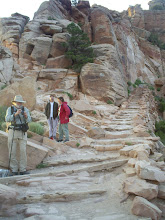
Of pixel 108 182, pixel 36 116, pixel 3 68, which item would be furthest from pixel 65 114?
pixel 3 68

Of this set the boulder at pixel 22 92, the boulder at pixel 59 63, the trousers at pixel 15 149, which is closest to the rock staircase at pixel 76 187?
the trousers at pixel 15 149

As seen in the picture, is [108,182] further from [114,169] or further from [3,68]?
[3,68]

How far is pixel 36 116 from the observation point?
372 inches

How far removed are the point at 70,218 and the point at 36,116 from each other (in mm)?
6864

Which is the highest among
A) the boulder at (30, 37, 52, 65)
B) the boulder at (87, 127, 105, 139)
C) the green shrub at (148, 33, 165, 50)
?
the green shrub at (148, 33, 165, 50)

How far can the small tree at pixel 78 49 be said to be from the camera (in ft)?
56.2

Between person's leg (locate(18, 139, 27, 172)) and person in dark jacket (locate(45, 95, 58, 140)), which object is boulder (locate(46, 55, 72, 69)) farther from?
person's leg (locate(18, 139, 27, 172))

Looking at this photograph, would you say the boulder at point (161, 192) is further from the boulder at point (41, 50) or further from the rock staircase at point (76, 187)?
the boulder at point (41, 50)

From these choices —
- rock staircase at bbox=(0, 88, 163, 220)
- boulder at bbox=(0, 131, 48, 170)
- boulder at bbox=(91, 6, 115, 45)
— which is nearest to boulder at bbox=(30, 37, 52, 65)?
boulder at bbox=(91, 6, 115, 45)

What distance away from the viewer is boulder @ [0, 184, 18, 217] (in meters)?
3.12

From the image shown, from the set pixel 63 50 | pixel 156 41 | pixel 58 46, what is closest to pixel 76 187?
pixel 63 50

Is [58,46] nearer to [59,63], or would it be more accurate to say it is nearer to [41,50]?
[41,50]

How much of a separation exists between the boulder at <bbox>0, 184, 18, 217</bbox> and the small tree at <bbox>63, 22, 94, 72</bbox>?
1456cm

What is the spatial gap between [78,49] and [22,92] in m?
9.70
